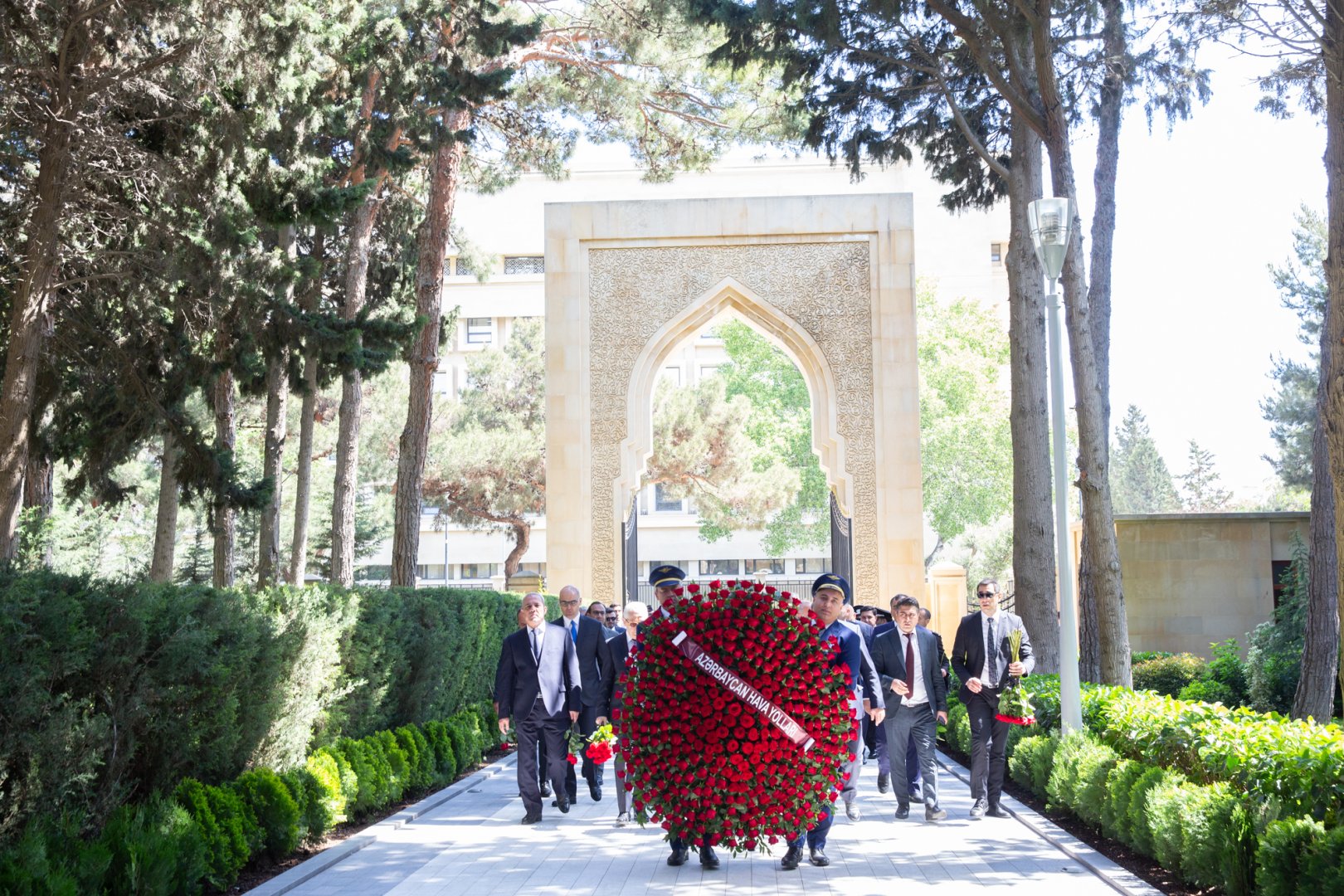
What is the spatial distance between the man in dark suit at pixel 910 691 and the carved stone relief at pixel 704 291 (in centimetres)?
1085

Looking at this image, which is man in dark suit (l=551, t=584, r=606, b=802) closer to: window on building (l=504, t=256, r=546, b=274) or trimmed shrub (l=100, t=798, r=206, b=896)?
trimmed shrub (l=100, t=798, r=206, b=896)

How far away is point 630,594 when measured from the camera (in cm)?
2038

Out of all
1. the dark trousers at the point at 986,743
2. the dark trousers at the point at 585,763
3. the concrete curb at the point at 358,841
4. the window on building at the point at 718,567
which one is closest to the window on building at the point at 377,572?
the window on building at the point at 718,567

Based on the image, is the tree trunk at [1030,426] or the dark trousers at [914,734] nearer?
the dark trousers at [914,734]

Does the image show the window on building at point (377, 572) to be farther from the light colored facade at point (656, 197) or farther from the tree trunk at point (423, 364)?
the tree trunk at point (423, 364)

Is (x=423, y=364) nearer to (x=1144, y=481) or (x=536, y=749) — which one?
(x=536, y=749)

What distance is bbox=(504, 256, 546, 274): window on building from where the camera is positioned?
5450 centimetres

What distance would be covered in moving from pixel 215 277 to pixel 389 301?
6719 mm

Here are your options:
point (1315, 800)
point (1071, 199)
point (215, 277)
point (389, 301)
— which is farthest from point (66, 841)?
point (389, 301)

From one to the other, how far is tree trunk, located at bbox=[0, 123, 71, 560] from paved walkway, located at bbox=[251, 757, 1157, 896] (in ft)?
15.3

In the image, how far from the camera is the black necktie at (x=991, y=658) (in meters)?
9.09

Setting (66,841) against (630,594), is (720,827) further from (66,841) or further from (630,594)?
(630,594)

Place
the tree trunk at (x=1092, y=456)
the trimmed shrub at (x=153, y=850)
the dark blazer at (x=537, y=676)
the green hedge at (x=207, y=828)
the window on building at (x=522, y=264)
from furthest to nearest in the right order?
the window on building at (x=522, y=264)
the tree trunk at (x=1092, y=456)
the dark blazer at (x=537, y=676)
the trimmed shrub at (x=153, y=850)
the green hedge at (x=207, y=828)

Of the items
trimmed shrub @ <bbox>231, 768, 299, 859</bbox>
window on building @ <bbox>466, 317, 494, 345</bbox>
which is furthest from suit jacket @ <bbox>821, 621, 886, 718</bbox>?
window on building @ <bbox>466, 317, 494, 345</bbox>
